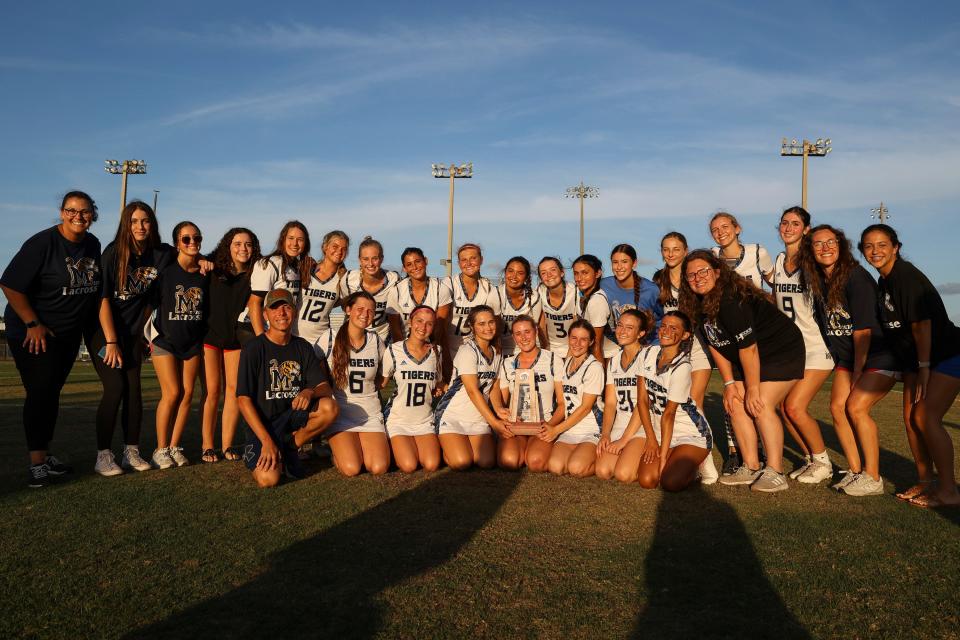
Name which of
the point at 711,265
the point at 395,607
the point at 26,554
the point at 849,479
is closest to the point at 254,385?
the point at 26,554

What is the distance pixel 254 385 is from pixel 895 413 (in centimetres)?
951

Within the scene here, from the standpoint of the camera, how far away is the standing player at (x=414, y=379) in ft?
20.0

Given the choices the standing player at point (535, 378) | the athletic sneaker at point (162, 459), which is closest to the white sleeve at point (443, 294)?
the standing player at point (535, 378)

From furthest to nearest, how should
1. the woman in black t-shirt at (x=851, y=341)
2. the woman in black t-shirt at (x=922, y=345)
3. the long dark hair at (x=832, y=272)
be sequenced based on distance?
the long dark hair at (x=832, y=272)
the woman in black t-shirt at (x=851, y=341)
the woman in black t-shirt at (x=922, y=345)

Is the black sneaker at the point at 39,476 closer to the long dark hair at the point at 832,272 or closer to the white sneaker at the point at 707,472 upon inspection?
the white sneaker at the point at 707,472

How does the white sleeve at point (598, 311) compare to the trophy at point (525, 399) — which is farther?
the white sleeve at point (598, 311)

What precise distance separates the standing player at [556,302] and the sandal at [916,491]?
2.91 m

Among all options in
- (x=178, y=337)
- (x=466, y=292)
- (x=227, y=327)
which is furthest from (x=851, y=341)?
(x=178, y=337)

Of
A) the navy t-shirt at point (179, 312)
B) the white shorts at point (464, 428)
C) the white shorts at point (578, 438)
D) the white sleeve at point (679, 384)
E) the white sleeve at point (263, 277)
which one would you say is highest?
the white sleeve at point (263, 277)

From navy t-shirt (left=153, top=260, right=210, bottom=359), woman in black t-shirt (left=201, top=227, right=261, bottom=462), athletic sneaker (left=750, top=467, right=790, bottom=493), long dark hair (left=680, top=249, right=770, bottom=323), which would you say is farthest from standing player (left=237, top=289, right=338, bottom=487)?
athletic sneaker (left=750, top=467, right=790, bottom=493)

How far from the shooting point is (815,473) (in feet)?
18.2

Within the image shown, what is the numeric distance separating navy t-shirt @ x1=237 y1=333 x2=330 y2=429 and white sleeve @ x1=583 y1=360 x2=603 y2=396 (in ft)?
7.21

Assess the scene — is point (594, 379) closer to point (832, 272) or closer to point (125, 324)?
point (832, 272)

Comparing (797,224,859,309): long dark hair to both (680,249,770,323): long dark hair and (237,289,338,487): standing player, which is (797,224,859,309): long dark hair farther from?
(237,289,338,487): standing player
